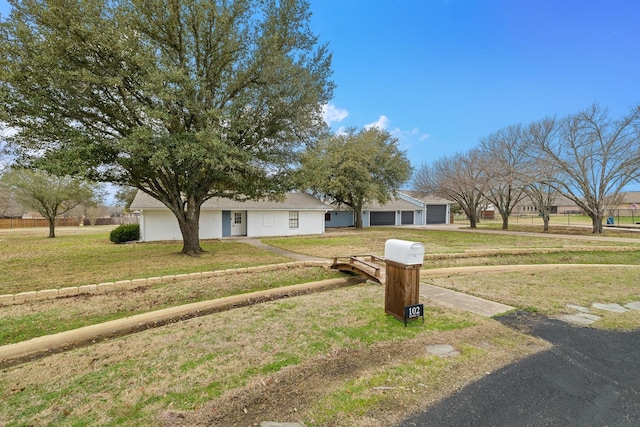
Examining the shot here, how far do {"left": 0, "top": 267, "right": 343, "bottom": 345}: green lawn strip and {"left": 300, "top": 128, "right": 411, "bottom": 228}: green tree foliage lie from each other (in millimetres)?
14950

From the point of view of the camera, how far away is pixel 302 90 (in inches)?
400

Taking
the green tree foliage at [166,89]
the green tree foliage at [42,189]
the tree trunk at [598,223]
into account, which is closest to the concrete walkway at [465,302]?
the green tree foliage at [166,89]

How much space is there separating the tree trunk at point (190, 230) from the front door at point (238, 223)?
728 centimetres

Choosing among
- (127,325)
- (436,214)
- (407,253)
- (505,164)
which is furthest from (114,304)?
(436,214)

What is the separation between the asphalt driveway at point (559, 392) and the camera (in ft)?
7.64

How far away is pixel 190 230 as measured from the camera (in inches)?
457

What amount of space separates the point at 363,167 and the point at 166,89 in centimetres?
1649

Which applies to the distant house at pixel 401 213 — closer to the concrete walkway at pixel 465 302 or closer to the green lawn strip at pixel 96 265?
the green lawn strip at pixel 96 265

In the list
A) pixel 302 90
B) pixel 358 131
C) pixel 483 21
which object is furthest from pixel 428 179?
pixel 302 90

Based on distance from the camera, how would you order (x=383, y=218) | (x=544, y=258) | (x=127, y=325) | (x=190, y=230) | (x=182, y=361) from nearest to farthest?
1. (x=182, y=361)
2. (x=127, y=325)
3. (x=544, y=258)
4. (x=190, y=230)
5. (x=383, y=218)

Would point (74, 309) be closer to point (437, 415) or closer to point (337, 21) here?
point (437, 415)

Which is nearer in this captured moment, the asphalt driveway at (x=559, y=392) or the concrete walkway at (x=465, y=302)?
the asphalt driveway at (x=559, y=392)

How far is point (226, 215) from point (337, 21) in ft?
40.4

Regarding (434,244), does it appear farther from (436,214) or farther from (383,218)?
(436,214)
